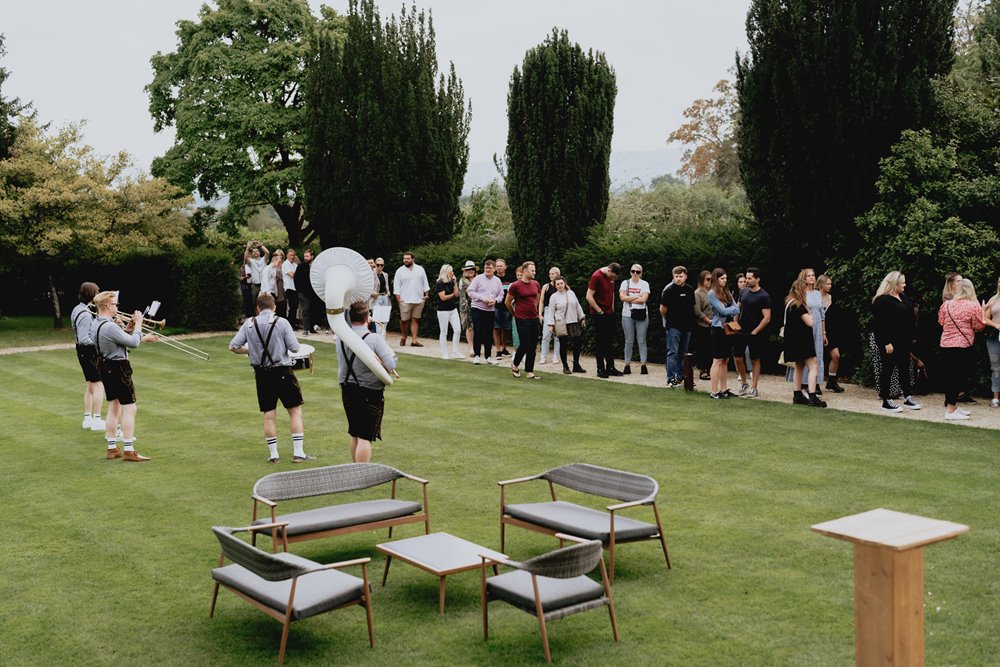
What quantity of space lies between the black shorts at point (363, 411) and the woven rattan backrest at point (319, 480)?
4.57 ft

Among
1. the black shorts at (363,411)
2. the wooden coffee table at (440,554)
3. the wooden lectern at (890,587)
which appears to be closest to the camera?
the wooden lectern at (890,587)

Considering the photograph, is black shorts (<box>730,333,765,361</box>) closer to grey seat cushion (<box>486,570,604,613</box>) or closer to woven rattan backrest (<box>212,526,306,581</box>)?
grey seat cushion (<box>486,570,604,613</box>)

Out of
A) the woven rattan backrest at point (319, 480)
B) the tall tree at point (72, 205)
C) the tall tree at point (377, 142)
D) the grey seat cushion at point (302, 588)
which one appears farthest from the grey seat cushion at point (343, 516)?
the tall tree at point (72, 205)

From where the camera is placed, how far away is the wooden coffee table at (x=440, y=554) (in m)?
6.61

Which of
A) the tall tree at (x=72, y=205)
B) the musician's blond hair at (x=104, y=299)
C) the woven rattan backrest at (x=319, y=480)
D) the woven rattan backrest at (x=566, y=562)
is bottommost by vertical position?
the woven rattan backrest at (x=566, y=562)

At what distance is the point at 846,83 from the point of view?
1603 cm

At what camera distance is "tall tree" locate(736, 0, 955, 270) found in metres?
15.9

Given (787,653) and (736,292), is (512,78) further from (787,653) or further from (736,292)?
(787,653)

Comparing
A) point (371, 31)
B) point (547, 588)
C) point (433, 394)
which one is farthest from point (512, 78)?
point (547, 588)

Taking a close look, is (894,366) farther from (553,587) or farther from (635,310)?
(553,587)

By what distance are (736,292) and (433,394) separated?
18.8 ft

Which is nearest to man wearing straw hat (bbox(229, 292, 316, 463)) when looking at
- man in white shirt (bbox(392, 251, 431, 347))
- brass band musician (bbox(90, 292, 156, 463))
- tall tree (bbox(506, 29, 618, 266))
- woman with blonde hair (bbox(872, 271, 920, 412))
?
brass band musician (bbox(90, 292, 156, 463))

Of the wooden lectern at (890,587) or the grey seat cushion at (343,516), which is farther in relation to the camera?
the grey seat cushion at (343,516)

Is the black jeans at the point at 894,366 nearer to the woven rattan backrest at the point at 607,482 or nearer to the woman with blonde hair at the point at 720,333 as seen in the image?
the woman with blonde hair at the point at 720,333
